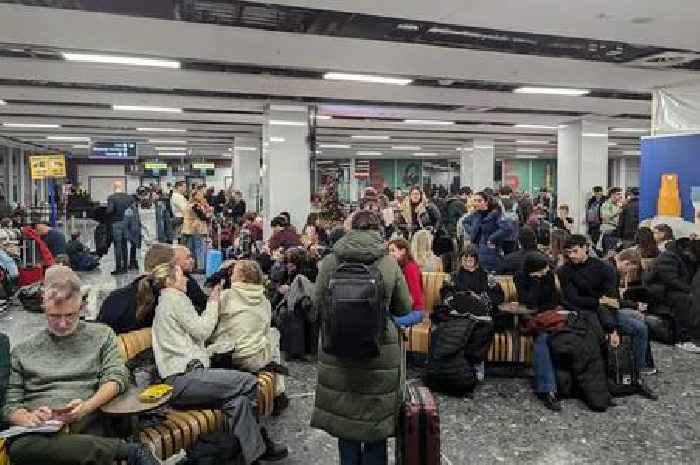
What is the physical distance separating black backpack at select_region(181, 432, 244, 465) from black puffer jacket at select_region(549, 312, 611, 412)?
111 inches

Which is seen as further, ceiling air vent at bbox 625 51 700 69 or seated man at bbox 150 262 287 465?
ceiling air vent at bbox 625 51 700 69

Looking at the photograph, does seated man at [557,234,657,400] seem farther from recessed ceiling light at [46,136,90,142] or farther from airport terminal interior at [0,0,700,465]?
recessed ceiling light at [46,136,90,142]

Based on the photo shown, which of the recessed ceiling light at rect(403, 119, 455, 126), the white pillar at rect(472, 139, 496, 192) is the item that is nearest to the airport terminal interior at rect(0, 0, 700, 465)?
the recessed ceiling light at rect(403, 119, 455, 126)

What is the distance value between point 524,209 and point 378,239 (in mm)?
11367

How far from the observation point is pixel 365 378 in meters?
2.68

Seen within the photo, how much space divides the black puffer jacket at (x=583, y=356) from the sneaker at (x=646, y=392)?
37cm

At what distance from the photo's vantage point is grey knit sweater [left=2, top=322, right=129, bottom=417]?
2.95 metres

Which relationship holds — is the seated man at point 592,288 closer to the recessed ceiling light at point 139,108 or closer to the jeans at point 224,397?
the jeans at point 224,397

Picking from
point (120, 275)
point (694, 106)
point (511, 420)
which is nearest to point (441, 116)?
point (694, 106)

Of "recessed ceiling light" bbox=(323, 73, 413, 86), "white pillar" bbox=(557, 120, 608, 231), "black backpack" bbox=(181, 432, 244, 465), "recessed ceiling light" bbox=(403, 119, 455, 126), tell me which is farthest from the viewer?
"recessed ceiling light" bbox=(403, 119, 455, 126)

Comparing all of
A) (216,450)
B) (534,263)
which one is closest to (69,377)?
(216,450)

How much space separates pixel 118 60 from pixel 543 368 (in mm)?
6080

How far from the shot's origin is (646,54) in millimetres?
6938

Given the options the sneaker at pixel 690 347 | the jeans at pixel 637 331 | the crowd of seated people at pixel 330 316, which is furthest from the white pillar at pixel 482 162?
the jeans at pixel 637 331
